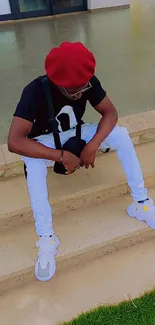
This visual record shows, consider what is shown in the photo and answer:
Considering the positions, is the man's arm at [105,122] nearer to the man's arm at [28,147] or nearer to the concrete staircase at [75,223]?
the man's arm at [28,147]

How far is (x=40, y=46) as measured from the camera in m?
4.36

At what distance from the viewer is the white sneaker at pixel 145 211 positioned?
211cm

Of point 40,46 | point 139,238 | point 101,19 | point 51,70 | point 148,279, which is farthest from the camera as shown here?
point 101,19

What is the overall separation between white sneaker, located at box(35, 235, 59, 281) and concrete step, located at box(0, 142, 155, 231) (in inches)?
11.2

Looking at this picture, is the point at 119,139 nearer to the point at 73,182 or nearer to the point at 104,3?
the point at 73,182

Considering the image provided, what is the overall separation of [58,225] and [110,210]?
32 cm

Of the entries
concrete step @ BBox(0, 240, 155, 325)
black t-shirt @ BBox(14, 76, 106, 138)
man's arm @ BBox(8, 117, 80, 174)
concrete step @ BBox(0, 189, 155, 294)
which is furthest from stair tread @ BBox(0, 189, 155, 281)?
black t-shirt @ BBox(14, 76, 106, 138)

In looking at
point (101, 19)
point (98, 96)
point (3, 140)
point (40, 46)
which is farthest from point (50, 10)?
point (98, 96)

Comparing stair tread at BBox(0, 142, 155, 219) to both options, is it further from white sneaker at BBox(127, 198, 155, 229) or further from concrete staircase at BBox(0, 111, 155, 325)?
white sneaker at BBox(127, 198, 155, 229)

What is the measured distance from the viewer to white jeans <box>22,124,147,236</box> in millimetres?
1886

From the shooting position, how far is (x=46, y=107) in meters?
1.84

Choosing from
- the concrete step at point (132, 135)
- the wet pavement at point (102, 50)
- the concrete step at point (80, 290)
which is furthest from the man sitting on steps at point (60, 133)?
the wet pavement at point (102, 50)

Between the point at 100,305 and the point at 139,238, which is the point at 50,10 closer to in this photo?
the point at 139,238

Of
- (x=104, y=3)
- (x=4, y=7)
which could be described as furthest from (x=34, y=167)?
(x=104, y=3)
